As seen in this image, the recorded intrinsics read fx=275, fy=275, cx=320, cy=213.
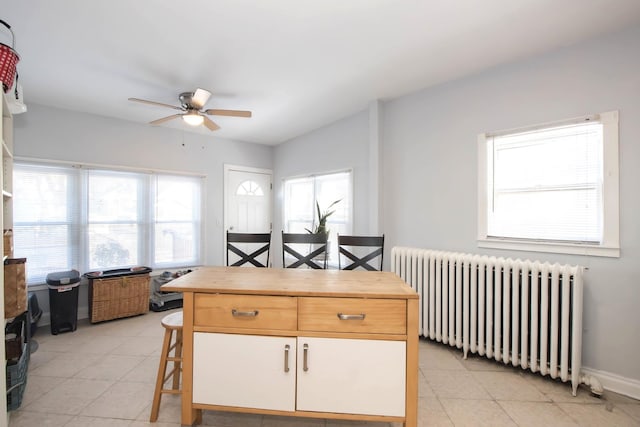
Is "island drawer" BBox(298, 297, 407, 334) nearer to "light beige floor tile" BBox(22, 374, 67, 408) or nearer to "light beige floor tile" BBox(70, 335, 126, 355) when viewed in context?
"light beige floor tile" BBox(22, 374, 67, 408)

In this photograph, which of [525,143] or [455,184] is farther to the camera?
A: [455,184]

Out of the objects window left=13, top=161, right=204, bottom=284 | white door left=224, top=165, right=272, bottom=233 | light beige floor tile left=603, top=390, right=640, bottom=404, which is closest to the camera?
light beige floor tile left=603, top=390, right=640, bottom=404

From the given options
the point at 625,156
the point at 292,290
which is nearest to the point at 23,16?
the point at 292,290

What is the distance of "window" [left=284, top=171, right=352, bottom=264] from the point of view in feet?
12.4

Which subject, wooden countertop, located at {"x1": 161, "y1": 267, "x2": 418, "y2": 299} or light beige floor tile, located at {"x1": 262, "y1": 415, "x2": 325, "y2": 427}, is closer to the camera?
wooden countertop, located at {"x1": 161, "y1": 267, "x2": 418, "y2": 299}

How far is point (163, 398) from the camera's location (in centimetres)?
187

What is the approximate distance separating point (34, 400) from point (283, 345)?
1.84 metres

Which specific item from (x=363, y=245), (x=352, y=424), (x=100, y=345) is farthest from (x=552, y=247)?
(x=100, y=345)

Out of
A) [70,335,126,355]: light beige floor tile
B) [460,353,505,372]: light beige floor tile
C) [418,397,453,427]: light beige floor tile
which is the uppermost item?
[418,397,453,427]: light beige floor tile

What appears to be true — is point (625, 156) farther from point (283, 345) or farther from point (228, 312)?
point (228, 312)

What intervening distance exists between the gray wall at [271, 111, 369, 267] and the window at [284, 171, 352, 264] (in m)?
0.12

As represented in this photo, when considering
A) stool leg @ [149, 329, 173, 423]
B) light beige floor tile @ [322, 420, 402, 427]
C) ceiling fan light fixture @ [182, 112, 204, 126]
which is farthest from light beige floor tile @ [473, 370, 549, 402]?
ceiling fan light fixture @ [182, 112, 204, 126]

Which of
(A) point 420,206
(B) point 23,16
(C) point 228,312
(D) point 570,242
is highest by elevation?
(B) point 23,16

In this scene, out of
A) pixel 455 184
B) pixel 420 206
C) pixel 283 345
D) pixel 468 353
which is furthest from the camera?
pixel 420 206
